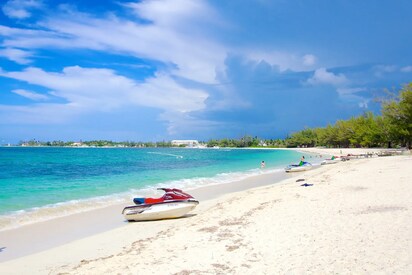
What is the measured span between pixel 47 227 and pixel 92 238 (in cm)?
308

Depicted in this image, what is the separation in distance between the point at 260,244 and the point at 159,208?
6.26 meters

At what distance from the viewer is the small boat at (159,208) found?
44.7ft

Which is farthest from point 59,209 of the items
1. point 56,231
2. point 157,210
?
point 157,210

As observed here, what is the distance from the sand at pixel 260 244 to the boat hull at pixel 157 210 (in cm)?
40

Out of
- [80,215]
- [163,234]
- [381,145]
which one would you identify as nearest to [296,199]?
[163,234]

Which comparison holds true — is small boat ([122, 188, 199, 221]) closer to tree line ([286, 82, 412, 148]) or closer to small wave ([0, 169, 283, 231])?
small wave ([0, 169, 283, 231])

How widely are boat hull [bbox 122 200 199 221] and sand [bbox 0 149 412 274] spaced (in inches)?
15.9

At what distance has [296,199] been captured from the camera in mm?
15078

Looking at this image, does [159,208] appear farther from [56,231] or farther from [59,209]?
[59,209]

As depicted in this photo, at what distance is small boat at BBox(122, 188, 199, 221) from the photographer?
13633 millimetres

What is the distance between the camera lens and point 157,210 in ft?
45.0

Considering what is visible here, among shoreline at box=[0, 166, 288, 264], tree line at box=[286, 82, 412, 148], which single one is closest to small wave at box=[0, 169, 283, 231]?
shoreline at box=[0, 166, 288, 264]

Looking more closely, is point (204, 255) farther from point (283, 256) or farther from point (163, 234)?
point (163, 234)

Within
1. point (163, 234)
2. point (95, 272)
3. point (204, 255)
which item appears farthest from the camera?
point (163, 234)
